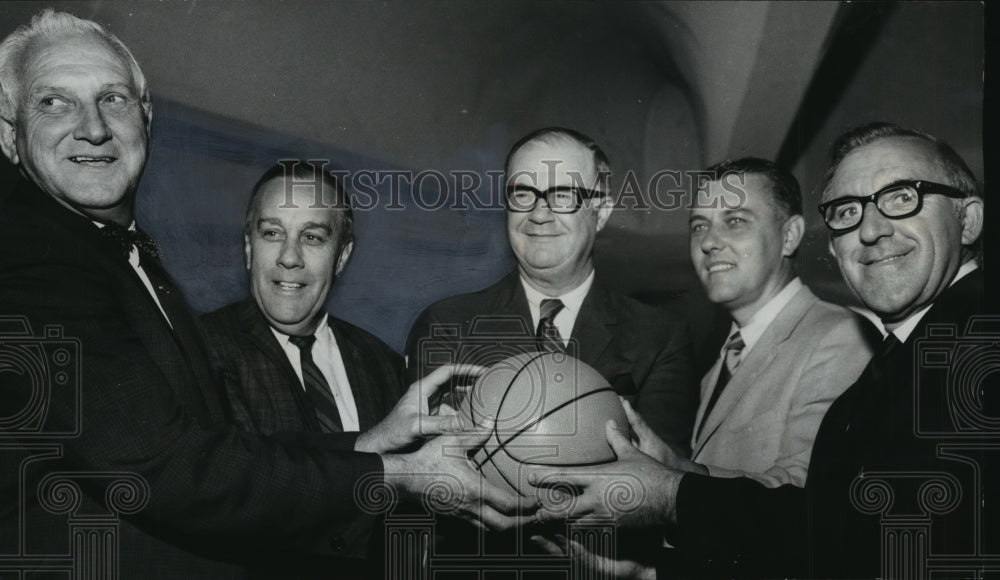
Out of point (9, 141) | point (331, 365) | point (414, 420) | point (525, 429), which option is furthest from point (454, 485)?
point (9, 141)

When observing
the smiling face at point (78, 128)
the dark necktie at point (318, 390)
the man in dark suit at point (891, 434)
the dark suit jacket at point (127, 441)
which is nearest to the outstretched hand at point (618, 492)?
the man in dark suit at point (891, 434)

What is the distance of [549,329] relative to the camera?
3867mm

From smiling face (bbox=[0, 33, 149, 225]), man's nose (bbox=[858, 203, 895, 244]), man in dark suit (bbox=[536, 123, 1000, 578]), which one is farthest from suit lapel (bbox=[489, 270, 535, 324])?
smiling face (bbox=[0, 33, 149, 225])

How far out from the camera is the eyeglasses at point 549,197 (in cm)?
388

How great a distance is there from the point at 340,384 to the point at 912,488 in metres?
2.03

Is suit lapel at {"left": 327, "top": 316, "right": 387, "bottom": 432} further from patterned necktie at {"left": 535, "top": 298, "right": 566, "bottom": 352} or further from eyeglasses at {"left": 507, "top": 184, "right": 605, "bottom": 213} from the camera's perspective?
eyeglasses at {"left": 507, "top": 184, "right": 605, "bottom": 213}

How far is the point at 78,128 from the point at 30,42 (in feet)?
1.20

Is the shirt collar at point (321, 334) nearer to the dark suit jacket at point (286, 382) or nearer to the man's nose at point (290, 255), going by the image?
the dark suit jacket at point (286, 382)

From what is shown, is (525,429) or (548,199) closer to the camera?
(525,429)

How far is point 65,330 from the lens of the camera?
3.66m

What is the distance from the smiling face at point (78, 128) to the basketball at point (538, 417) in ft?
4.76

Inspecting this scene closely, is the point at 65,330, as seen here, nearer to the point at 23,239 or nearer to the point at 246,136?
the point at 23,239

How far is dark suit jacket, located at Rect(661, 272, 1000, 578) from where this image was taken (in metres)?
3.73

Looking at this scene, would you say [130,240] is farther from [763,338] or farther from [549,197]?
[763,338]
